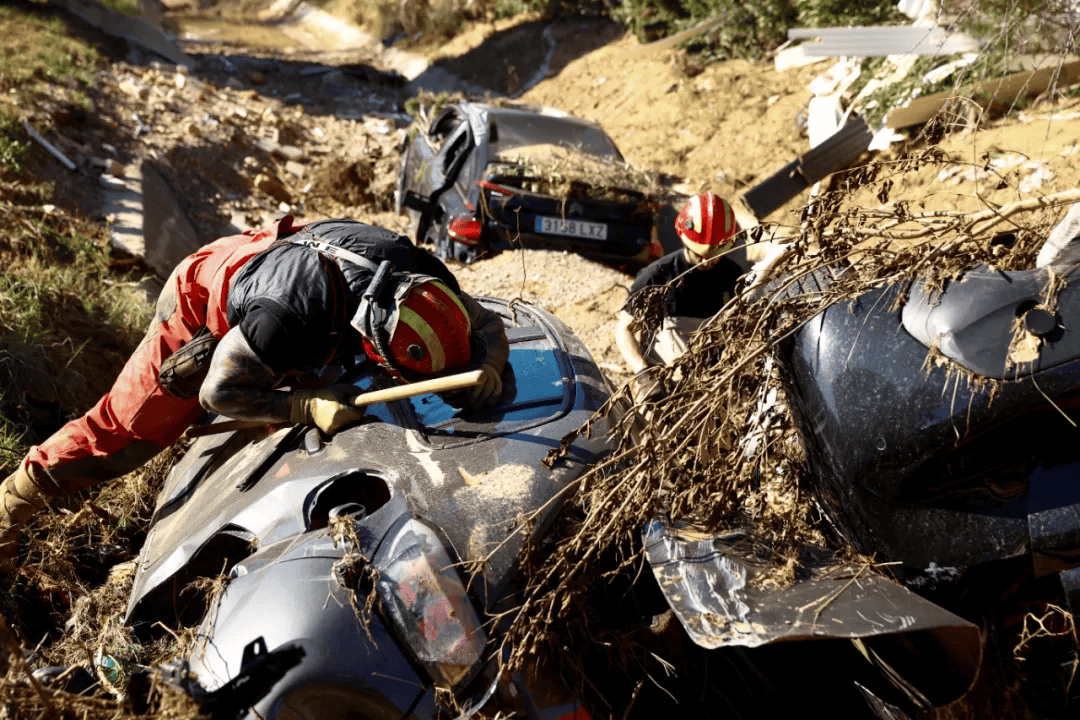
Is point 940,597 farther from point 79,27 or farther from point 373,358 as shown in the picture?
point 79,27

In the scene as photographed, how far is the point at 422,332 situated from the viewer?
280 cm

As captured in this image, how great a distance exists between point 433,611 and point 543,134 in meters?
6.49

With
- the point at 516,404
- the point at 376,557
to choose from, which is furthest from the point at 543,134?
the point at 376,557

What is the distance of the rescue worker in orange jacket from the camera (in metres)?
2.87

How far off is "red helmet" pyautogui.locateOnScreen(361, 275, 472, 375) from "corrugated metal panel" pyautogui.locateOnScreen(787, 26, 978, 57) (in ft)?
22.1

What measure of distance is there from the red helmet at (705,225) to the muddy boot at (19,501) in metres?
3.35

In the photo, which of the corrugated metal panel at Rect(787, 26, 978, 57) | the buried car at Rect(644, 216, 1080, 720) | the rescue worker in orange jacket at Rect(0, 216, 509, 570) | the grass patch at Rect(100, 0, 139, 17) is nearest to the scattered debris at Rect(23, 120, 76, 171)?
the rescue worker in orange jacket at Rect(0, 216, 509, 570)

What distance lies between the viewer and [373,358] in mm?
2971

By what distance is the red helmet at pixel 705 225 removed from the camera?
14.7 ft

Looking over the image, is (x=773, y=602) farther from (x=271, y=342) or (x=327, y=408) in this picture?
(x=271, y=342)

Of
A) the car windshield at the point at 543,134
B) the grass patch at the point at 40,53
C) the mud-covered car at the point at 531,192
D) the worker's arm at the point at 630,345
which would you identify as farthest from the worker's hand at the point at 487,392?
the grass patch at the point at 40,53

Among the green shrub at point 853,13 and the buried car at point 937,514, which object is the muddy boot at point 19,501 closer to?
the buried car at point 937,514

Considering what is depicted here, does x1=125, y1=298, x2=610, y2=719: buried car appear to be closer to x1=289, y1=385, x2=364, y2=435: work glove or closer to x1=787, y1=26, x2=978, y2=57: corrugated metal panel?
x1=289, y1=385, x2=364, y2=435: work glove

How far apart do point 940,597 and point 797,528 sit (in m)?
0.43
